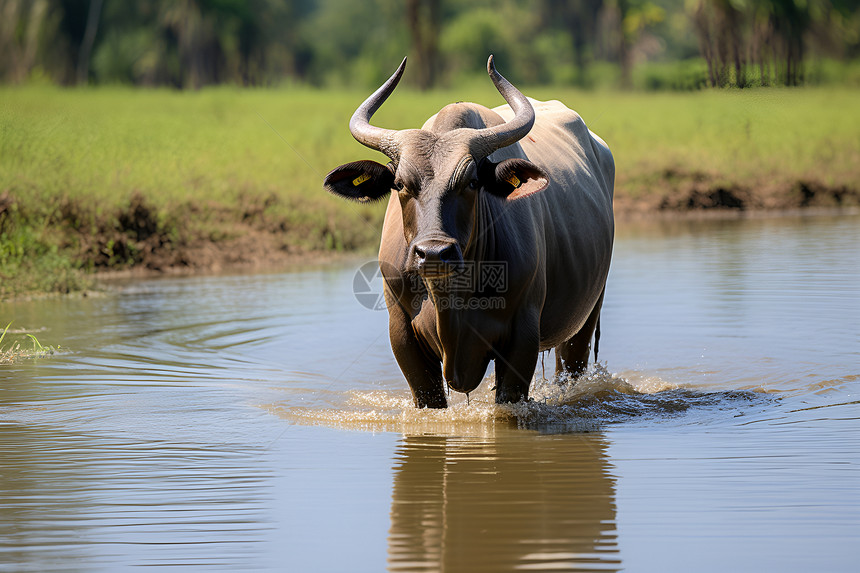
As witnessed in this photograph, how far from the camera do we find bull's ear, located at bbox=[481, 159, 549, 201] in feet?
17.3

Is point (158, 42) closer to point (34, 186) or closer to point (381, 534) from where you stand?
point (34, 186)

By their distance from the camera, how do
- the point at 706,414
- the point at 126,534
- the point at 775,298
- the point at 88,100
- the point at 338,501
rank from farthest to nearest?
the point at 88,100 → the point at 775,298 → the point at 706,414 → the point at 338,501 → the point at 126,534

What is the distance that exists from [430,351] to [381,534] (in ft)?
5.87

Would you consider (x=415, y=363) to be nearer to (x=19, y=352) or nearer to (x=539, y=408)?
(x=539, y=408)

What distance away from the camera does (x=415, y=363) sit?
231 inches

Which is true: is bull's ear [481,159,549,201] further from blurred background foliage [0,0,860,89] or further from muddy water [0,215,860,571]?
blurred background foliage [0,0,860,89]

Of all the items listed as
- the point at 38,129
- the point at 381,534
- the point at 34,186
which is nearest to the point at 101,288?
the point at 34,186

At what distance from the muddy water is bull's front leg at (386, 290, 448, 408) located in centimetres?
10

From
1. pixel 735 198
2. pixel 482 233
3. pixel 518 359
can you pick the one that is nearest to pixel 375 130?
pixel 482 233

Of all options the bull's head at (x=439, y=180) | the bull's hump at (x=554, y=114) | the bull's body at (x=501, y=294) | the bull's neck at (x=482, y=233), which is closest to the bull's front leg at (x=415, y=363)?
the bull's body at (x=501, y=294)

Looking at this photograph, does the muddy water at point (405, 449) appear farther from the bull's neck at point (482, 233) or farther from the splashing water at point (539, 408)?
the bull's neck at point (482, 233)

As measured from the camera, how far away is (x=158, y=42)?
4675 cm

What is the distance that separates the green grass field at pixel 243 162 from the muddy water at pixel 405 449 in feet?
6.84

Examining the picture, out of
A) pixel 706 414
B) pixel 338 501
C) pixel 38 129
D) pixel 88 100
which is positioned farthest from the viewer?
pixel 88 100
